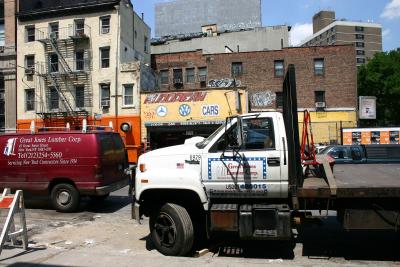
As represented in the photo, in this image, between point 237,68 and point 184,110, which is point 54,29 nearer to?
point 184,110

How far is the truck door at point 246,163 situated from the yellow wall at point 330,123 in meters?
30.2

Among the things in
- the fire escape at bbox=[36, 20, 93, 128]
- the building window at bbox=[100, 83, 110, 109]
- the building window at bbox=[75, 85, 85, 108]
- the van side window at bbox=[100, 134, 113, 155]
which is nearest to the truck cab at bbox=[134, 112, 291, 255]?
the van side window at bbox=[100, 134, 113, 155]

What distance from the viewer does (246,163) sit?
695cm

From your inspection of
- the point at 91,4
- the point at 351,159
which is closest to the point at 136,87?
the point at 91,4

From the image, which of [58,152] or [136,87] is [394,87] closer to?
[136,87]

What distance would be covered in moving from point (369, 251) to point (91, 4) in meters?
33.7

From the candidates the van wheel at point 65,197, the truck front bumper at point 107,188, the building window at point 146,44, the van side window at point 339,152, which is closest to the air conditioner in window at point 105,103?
the building window at point 146,44

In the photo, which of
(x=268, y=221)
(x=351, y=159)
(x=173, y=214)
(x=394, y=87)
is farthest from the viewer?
(x=394, y=87)

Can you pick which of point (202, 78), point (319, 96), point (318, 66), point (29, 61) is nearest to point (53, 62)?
point (29, 61)

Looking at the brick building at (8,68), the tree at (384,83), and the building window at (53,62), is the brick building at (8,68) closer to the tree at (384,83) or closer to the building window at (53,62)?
the building window at (53,62)

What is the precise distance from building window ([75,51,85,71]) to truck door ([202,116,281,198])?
31.9m

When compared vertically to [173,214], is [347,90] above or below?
above

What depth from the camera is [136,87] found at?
35.5m

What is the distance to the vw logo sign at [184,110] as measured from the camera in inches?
1337
